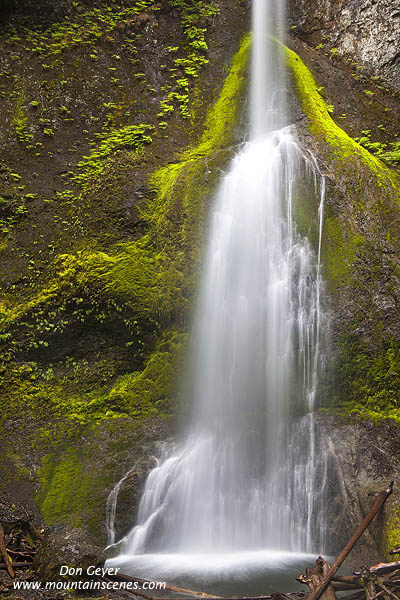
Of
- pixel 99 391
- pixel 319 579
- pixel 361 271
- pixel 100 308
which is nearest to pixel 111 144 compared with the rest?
pixel 100 308

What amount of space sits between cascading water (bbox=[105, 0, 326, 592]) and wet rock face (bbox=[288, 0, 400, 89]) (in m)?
6.04

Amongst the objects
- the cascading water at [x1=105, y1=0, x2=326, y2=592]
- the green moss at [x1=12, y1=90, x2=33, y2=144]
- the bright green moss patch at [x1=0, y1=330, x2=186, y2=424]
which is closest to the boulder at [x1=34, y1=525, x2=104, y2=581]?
the cascading water at [x1=105, y1=0, x2=326, y2=592]

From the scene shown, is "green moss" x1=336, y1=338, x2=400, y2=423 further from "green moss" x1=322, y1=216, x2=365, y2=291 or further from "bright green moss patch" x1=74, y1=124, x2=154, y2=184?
"bright green moss patch" x1=74, y1=124, x2=154, y2=184

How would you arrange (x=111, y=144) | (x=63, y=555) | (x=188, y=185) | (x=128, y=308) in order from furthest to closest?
(x=111, y=144), (x=188, y=185), (x=128, y=308), (x=63, y=555)

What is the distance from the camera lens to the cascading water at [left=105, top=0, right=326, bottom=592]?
5605 mm

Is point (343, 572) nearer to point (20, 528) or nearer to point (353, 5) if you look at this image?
point (20, 528)

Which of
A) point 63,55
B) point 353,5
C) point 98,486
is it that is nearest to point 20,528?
point 98,486

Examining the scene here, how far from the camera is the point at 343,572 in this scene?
4.78 m

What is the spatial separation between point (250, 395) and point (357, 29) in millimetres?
11326

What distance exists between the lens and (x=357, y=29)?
40.8 feet

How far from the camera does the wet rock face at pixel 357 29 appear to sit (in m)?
11.9

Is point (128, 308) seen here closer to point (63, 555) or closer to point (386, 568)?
point (63, 555)

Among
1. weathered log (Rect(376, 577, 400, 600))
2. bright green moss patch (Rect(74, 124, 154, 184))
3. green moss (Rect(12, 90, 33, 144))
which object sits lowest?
weathered log (Rect(376, 577, 400, 600))

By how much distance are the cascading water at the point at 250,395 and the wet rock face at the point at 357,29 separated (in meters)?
6.04
